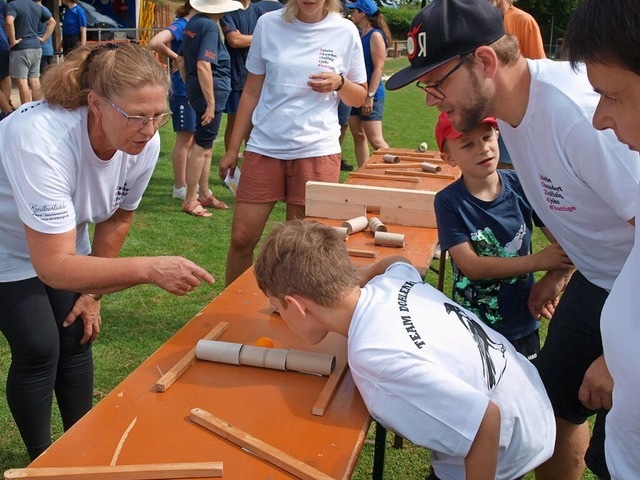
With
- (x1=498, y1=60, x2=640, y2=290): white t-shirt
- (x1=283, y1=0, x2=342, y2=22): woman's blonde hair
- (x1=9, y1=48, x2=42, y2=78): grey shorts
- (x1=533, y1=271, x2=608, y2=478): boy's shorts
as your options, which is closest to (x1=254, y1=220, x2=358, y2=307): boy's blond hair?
(x1=498, y1=60, x2=640, y2=290): white t-shirt

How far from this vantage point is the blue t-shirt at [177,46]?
6.92 meters

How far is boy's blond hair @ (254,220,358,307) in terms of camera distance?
1970 millimetres

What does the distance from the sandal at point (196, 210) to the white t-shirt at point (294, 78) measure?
3.05 m

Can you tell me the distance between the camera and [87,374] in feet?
9.49

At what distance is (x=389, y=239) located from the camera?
3143 millimetres

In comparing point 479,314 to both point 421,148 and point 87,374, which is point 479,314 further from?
point 421,148

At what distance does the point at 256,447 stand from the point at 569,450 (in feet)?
4.95

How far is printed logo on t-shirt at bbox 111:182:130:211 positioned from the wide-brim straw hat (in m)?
4.09

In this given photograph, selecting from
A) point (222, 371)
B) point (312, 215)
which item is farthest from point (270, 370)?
point (312, 215)

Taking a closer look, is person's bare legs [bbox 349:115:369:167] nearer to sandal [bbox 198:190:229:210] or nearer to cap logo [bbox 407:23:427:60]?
sandal [bbox 198:190:229:210]

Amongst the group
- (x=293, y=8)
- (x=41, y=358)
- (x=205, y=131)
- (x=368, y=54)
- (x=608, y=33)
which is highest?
(x=608, y=33)

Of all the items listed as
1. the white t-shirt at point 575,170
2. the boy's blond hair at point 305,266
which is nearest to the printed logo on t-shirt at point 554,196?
the white t-shirt at point 575,170

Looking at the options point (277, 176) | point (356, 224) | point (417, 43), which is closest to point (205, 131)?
point (277, 176)

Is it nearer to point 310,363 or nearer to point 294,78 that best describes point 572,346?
point 310,363
